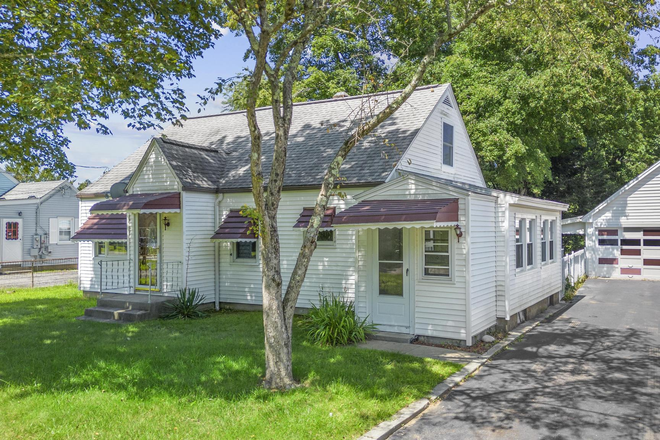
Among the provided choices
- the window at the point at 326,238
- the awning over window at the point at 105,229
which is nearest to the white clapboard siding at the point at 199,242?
the awning over window at the point at 105,229

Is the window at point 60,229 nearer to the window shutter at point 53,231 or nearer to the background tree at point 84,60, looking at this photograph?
the window shutter at point 53,231

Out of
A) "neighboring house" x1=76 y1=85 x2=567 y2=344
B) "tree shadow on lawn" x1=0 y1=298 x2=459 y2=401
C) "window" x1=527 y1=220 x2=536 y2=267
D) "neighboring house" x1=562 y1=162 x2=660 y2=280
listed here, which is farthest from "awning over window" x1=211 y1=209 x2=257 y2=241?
"neighboring house" x1=562 y1=162 x2=660 y2=280

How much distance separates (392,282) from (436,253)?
3.77 ft

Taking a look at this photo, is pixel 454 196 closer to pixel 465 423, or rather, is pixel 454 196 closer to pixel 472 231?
pixel 472 231

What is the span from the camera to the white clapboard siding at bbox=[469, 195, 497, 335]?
971 centimetres

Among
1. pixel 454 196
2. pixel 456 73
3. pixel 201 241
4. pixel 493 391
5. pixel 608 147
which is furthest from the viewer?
pixel 608 147

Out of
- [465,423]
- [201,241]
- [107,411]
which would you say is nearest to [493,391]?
[465,423]

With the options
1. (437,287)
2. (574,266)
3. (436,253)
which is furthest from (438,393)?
(574,266)

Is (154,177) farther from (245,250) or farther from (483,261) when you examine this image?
(483,261)

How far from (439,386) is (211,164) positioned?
999cm

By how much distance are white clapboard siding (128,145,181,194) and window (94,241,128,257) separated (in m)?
1.84

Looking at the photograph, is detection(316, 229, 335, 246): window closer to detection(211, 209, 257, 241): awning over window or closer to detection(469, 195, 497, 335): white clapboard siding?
detection(211, 209, 257, 241): awning over window

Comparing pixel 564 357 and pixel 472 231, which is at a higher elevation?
pixel 472 231

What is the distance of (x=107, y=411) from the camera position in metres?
5.98
